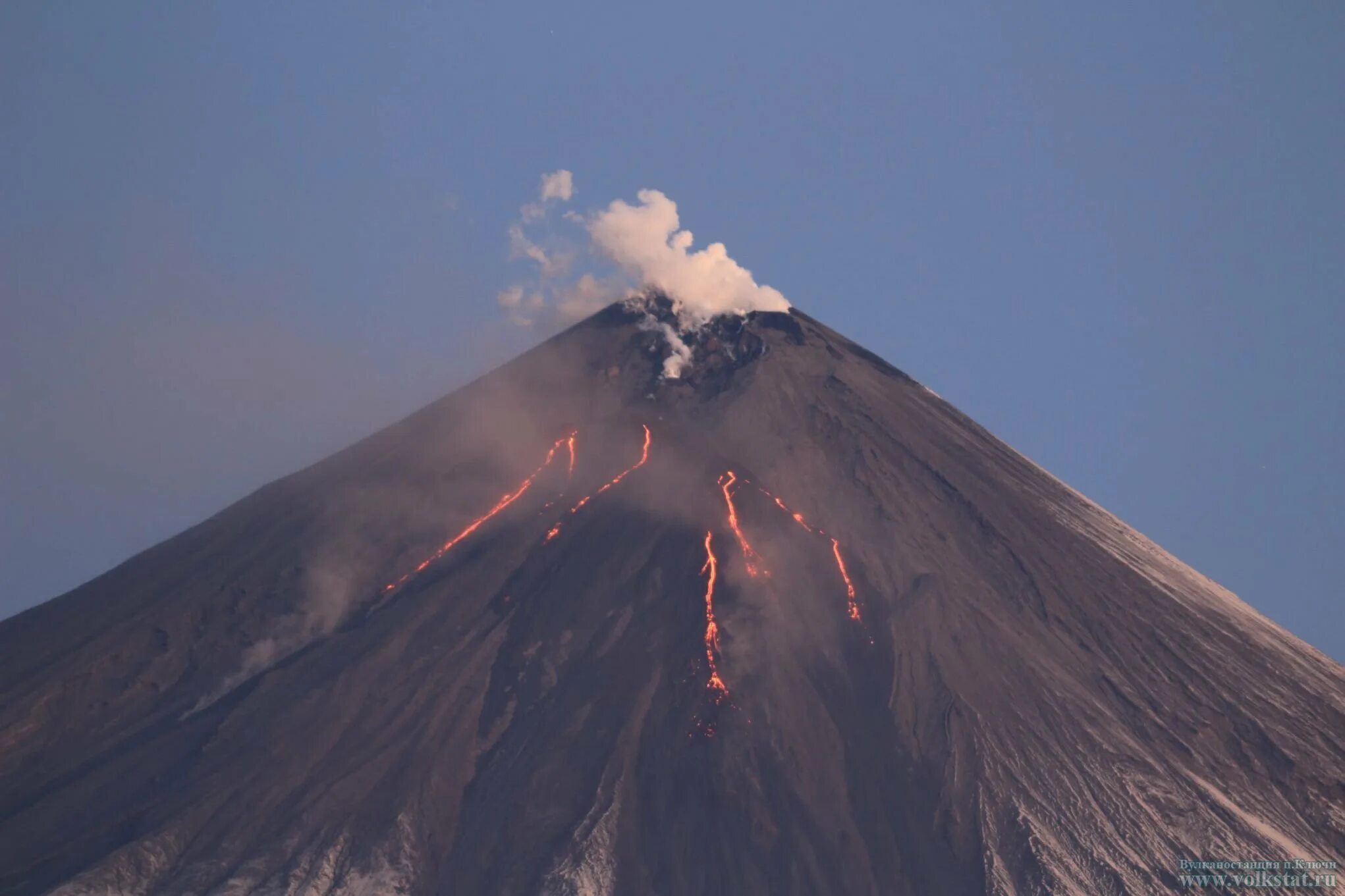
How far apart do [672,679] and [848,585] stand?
7.07 meters

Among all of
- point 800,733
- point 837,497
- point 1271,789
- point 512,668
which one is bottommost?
point 1271,789

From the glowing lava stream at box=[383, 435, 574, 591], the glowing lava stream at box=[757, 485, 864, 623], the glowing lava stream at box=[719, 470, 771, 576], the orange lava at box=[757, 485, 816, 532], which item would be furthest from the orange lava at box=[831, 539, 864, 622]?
the glowing lava stream at box=[383, 435, 574, 591]

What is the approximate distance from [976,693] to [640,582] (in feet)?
36.1

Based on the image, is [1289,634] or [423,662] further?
[1289,634]

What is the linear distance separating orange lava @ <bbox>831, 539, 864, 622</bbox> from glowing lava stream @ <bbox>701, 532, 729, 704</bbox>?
387 cm

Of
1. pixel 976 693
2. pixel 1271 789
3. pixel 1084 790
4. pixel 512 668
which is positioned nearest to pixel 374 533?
pixel 512 668

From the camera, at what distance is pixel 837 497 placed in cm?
6034

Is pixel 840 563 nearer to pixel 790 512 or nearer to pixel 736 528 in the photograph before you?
pixel 790 512

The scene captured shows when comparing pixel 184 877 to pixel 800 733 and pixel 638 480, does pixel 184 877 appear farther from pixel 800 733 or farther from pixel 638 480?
pixel 638 480

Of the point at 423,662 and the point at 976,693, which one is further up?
the point at 423,662

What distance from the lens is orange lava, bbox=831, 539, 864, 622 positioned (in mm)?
55469

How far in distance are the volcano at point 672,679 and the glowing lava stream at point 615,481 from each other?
0.10m

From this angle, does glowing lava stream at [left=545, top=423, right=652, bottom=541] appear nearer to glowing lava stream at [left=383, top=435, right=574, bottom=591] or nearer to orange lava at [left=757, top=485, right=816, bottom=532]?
glowing lava stream at [left=383, top=435, right=574, bottom=591]

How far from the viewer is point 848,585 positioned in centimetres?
5659
